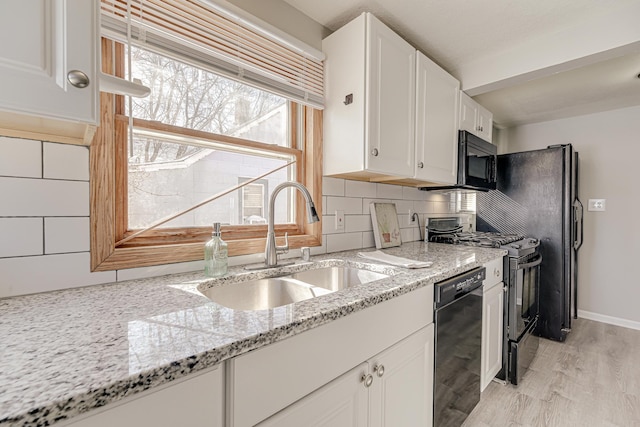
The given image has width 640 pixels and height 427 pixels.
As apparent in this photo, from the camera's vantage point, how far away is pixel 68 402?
40 centimetres

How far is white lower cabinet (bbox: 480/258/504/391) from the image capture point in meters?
1.67

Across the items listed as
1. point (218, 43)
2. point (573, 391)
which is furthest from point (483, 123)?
point (218, 43)

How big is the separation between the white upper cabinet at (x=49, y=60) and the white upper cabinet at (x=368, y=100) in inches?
43.7

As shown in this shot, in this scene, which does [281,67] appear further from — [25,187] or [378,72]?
[25,187]

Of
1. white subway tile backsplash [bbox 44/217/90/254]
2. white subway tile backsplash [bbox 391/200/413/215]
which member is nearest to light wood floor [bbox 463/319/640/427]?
white subway tile backsplash [bbox 391/200/413/215]

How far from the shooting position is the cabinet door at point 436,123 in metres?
1.81

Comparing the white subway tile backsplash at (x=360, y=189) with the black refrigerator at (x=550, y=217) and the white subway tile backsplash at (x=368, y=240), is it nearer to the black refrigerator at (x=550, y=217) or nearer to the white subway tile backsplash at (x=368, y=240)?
the white subway tile backsplash at (x=368, y=240)

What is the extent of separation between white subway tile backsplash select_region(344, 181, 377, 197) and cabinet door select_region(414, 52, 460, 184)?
32 cm

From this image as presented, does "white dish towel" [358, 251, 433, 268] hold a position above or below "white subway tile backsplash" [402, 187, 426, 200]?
below

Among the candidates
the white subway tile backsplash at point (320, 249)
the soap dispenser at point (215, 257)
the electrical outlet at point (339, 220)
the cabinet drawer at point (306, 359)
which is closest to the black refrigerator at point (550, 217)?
the electrical outlet at point (339, 220)

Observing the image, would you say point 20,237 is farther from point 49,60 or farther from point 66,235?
point 49,60

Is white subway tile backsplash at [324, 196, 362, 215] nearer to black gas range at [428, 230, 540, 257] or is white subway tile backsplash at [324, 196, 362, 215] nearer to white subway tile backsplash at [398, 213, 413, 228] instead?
white subway tile backsplash at [398, 213, 413, 228]

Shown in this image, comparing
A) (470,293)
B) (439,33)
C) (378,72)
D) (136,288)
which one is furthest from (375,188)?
(136,288)

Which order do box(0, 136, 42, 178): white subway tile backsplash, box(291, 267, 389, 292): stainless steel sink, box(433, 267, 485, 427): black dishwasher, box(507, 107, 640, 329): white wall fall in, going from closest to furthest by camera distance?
box(0, 136, 42, 178): white subway tile backsplash, box(433, 267, 485, 427): black dishwasher, box(291, 267, 389, 292): stainless steel sink, box(507, 107, 640, 329): white wall
